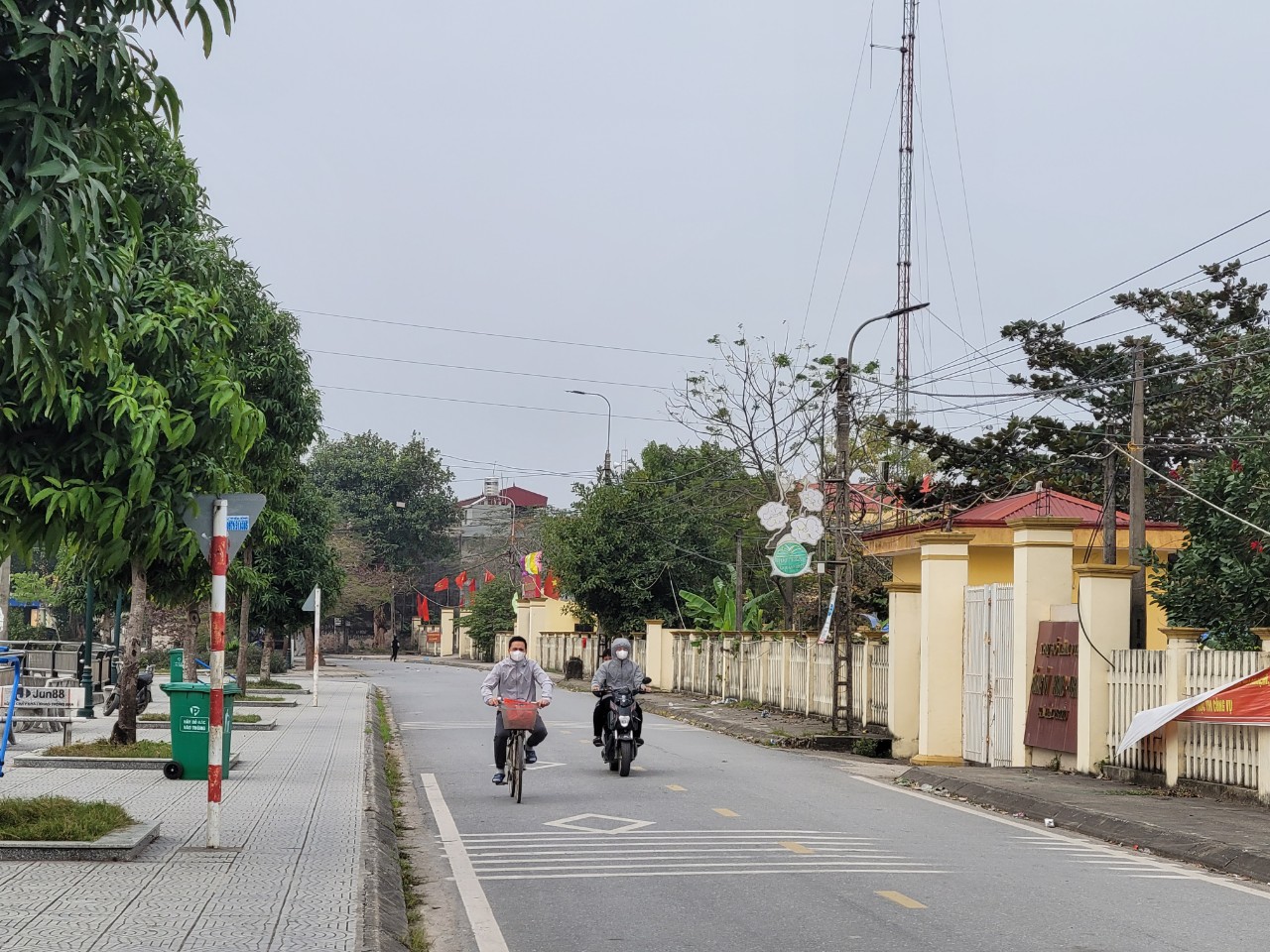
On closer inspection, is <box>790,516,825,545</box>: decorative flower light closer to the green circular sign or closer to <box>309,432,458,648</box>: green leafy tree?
the green circular sign

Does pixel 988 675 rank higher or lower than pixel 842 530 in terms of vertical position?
lower

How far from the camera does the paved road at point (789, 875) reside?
27.8 ft

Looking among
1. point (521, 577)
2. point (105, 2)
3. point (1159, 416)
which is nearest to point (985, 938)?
point (105, 2)

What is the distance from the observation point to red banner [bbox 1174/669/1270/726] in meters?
14.3

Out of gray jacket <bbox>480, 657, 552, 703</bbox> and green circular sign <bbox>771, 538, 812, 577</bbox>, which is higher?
green circular sign <bbox>771, 538, 812, 577</bbox>

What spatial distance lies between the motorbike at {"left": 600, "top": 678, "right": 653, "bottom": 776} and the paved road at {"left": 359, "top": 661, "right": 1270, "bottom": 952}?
0.80 feet

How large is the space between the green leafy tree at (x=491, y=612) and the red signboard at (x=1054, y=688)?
195 feet

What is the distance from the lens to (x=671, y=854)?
456 inches

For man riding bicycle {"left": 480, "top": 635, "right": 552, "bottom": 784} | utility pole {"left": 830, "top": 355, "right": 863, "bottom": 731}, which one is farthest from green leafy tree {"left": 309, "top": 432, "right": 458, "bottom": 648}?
man riding bicycle {"left": 480, "top": 635, "right": 552, "bottom": 784}

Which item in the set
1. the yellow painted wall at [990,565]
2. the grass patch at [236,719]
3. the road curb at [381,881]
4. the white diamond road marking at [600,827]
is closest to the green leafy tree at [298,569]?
the grass patch at [236,719]

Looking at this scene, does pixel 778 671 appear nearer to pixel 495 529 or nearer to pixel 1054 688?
pixel 1054 688

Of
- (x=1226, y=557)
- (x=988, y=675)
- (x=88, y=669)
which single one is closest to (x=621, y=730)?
(x=988, y=675)

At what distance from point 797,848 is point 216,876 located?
465cm

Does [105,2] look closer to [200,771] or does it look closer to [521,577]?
[200,771]
